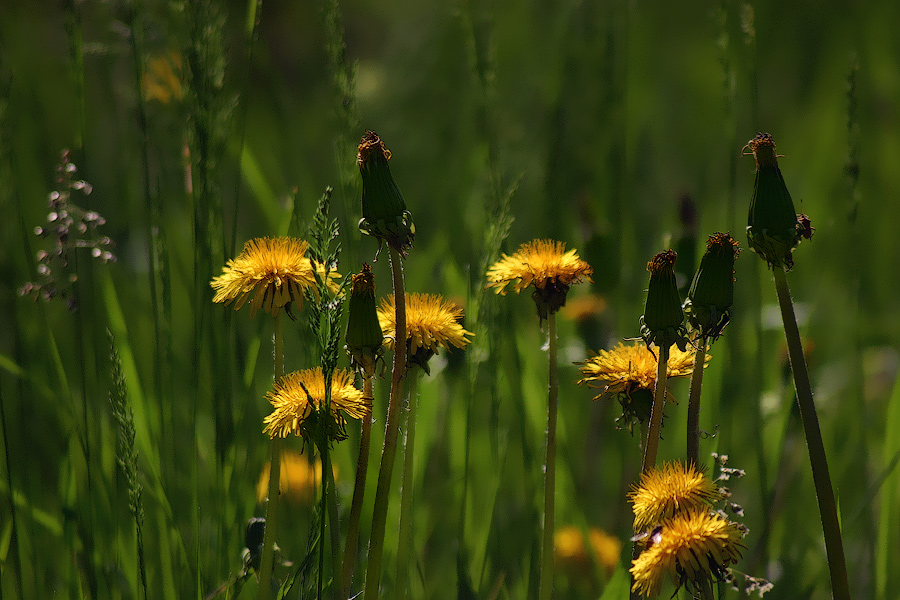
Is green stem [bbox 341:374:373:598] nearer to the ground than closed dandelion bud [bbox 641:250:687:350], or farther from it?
nearer to the ground

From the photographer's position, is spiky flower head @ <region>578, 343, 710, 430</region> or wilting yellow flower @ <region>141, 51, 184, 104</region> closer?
spiky flower head @ <region>578, 343, 710, 430</region>

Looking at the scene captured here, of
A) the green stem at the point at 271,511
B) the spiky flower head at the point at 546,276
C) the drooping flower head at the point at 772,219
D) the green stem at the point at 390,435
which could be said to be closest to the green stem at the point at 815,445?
the drooping flower head at the point at 772,219

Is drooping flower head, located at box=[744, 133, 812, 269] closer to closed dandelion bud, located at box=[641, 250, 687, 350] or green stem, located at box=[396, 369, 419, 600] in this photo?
closed dandelion bud, located at box=[641, 250, 687, 350]

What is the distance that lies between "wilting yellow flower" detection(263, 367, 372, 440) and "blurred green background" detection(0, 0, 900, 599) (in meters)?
0.15

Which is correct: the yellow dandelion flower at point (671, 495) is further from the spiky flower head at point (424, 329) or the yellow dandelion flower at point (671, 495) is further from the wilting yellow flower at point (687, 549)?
the spiky flower head at point (424, 329)

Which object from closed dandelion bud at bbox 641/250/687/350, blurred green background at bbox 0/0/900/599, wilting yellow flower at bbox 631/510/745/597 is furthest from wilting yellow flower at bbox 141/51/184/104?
wilting yellow flower at bbox 631/510/745/597

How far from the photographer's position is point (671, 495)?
2.26 ft

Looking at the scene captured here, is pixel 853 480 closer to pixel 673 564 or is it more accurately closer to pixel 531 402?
pixel 531 402

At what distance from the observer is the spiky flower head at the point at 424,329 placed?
80cm

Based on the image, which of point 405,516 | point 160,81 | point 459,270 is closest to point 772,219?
point 405,516

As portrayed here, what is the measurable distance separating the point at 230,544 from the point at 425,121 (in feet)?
6.23

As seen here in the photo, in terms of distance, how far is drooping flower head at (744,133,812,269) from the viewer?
26.0 inches

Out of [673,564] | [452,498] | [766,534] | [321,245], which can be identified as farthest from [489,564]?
[321,245]

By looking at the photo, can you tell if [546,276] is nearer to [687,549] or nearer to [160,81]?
[687,549]
